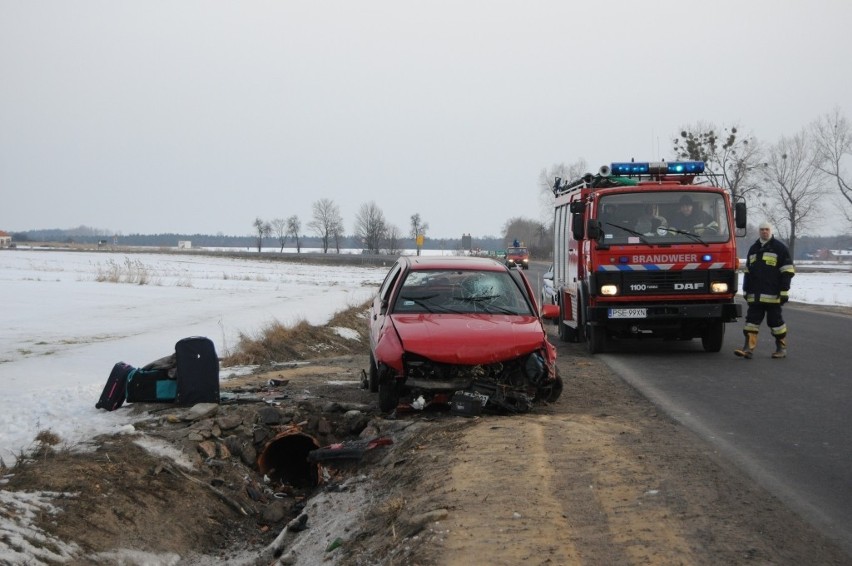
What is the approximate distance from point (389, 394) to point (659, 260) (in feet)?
19.8

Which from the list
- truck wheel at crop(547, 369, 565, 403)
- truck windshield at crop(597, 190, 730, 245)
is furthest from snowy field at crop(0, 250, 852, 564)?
truck windshield at crop(597, 190, 730, 245)

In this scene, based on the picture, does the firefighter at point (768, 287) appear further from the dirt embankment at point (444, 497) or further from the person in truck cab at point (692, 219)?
the dirt embankment at point (444, 497)

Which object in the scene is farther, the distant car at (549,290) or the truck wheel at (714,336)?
the distant car at (549,290)

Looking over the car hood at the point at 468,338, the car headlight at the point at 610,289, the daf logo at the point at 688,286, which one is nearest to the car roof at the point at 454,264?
the car hood at the point at 468,338

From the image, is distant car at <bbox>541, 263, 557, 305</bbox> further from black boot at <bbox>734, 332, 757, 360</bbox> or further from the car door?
the car door

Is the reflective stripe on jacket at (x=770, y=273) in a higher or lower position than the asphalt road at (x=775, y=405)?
higher

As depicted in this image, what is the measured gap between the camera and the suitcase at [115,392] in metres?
8.52

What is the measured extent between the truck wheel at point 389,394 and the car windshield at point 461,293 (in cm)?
106

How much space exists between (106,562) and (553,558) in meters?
2.90

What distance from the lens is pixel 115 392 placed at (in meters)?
8.58

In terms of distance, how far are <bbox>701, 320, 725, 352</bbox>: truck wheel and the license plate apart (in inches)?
50.4

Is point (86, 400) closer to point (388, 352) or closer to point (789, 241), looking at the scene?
point (388, 352)

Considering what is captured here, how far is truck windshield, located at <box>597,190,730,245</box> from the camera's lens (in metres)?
12.6

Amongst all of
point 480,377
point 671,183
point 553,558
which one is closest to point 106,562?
point 553,558
